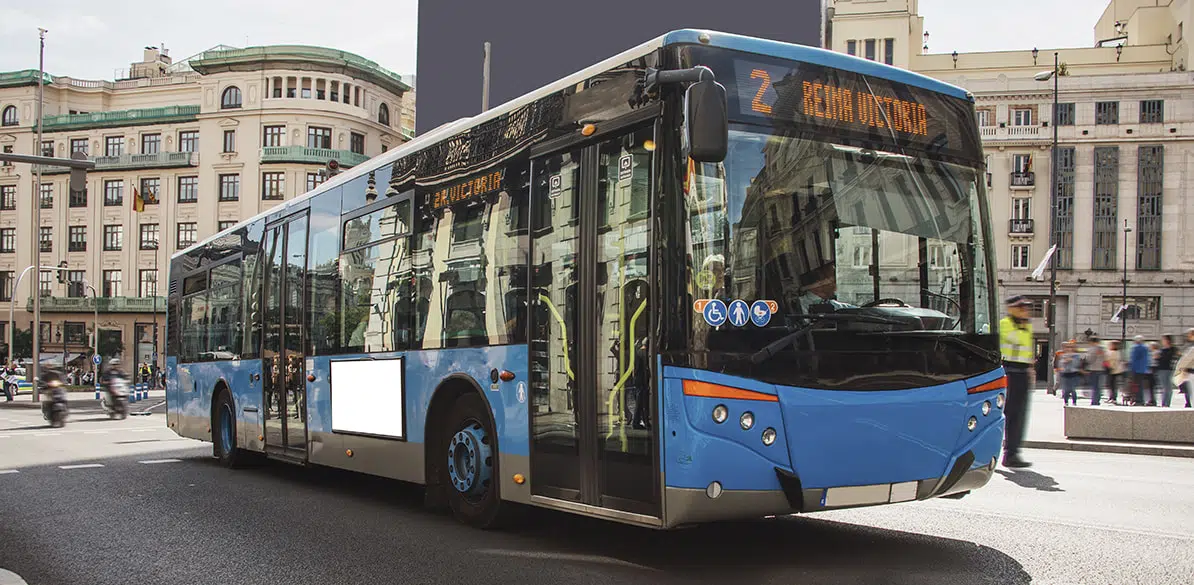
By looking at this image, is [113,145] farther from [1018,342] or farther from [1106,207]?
[1018,342]

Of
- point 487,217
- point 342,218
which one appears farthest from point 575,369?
point 342,218

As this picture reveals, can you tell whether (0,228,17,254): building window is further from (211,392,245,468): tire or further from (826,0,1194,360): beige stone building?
(211,392,245,468): tire

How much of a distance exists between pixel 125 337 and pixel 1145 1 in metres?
69.8

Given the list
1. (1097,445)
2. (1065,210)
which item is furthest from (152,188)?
(1097,445)

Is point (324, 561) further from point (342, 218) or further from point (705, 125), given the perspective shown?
point (342, 218)

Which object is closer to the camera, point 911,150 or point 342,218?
point 911,150

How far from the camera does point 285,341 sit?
12.1 m

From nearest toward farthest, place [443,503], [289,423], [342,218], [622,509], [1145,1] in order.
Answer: [622,509] < [443,503] < [342,218] < [289,423] < [1145,1]

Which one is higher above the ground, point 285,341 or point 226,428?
point 285,341

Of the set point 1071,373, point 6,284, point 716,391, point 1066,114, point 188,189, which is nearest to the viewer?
point 716,391

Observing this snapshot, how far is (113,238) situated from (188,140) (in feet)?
28.4

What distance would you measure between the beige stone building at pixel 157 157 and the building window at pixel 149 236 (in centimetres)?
10

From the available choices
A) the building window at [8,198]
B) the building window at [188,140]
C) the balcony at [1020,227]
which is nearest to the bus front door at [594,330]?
the balcony at [1020,227]

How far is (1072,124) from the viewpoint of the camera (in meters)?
63.1
